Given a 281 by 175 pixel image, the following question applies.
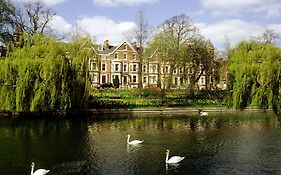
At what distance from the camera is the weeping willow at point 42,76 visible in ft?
110

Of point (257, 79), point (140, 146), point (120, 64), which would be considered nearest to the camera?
point (140, 146)

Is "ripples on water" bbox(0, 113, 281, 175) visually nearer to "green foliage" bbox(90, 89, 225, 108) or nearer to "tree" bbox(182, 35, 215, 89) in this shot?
"green foliage" bbox(90, 89, 225, 108)

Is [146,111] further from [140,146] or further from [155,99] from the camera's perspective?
[140,146]

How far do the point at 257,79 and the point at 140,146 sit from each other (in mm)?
19495

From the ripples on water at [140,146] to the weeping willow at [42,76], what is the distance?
1.78 meters

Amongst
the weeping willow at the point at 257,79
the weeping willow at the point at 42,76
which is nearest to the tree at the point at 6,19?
the weeping willow at the point at 42,76

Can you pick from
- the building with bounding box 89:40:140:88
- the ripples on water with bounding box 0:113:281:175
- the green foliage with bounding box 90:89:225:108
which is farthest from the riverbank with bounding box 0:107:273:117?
the building with bounding box 89:40:140:88

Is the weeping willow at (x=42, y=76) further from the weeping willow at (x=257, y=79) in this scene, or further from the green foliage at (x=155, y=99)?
the weeping willow at (x=257, y=79)

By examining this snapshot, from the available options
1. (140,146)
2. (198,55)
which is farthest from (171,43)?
(140,146)

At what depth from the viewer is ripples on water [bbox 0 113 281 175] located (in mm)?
18609

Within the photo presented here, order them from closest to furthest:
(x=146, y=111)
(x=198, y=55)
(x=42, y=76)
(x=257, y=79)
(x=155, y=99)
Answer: (x=42, y=76)
(x=257, y=79)
(x=146, y=111)
(x=155, y=99)
(x=198, y=55)

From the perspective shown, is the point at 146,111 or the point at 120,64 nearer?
the point at 146,111

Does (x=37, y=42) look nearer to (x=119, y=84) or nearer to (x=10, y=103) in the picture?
(x=10, y=103)

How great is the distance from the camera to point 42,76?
112 feet
